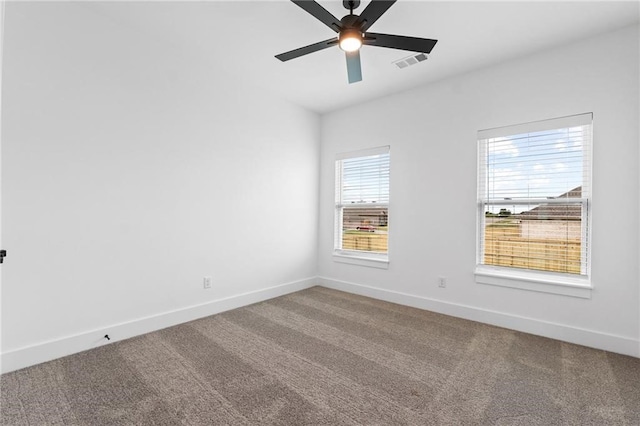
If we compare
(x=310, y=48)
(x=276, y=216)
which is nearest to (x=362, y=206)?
(x=276, y=216)

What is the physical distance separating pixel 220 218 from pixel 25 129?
174 centimetres

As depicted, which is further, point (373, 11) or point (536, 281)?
point (536, 281)

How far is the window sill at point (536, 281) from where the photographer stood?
2705mm

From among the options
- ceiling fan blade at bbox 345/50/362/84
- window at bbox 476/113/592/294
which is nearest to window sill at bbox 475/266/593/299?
window at bbox 476/113/592/294

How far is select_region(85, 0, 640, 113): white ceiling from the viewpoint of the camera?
2.34 m

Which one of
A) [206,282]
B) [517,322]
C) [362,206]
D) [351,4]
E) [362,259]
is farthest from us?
[362,206]

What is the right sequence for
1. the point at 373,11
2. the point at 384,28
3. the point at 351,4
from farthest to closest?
the point at 384,28, the point at 351,4, the point at 373,11

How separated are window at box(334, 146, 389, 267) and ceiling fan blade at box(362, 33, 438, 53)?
1.93 meters

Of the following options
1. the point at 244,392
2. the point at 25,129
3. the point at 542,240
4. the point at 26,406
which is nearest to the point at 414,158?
the point at 542,240

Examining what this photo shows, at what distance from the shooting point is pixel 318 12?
6.21 feet

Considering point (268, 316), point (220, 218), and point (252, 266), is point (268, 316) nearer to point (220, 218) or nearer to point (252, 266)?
point (252, 266)

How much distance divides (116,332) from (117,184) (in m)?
1.29

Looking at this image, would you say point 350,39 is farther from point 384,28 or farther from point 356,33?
point 384,28

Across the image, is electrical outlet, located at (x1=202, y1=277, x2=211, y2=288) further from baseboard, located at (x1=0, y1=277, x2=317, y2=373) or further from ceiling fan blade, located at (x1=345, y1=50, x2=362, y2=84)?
ceiling fan blade, located at (x1=345, y1=50, x2=362, y2=84)
